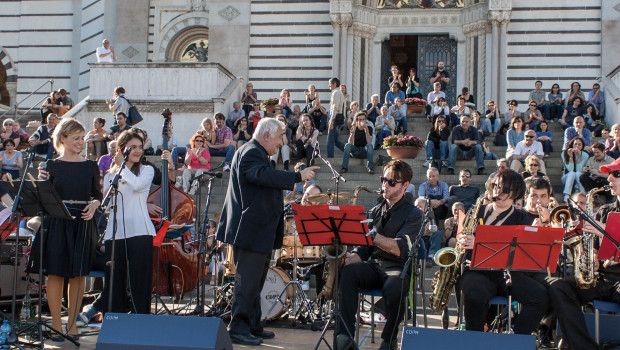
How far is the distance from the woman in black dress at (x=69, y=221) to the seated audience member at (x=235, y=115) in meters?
11.7

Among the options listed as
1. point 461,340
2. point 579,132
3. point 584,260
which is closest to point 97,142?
point 579,132

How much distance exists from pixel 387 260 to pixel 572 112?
1309 centimetres

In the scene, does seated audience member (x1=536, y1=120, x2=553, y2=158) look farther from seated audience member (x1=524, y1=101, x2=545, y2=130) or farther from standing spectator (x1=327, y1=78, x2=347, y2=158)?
standing spectator (x1=327, y1=78, x2=347, y2=158)

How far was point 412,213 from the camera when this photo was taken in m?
8.65

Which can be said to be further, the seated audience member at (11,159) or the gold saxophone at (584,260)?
the seated audience member at (11,159)

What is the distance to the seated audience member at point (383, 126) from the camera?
64.2ft

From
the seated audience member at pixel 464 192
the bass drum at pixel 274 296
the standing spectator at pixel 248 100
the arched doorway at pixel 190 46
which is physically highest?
the arched doorway at pixel 190 46

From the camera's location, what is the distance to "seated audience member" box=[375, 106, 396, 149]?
19.6 m

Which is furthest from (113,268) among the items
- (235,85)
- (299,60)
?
(299,60)

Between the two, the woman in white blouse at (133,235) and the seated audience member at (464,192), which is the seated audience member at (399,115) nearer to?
the seated audience member at (464,192)

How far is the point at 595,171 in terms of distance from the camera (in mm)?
16109

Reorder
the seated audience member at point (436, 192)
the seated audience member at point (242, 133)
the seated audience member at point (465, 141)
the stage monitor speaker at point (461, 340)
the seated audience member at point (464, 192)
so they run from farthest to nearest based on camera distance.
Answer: the seated audience member at point (242, 133) < the seated audience member at point (465, 141) < the seated audience member at point (464, 192) < the seated audience member at point (436, 192) < the stage monitor speaker at point (461, 340)

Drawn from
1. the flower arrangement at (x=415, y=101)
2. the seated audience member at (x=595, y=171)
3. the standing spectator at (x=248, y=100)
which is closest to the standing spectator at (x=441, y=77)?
the flower arrangement at (x=415, y=101)

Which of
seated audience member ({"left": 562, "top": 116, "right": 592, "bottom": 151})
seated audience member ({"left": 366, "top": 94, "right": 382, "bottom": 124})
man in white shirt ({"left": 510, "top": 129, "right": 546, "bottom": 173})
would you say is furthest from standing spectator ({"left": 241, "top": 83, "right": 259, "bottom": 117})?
seated audience member ({"left": 562, "top": 116, "right": 592, "bottom": 151})
